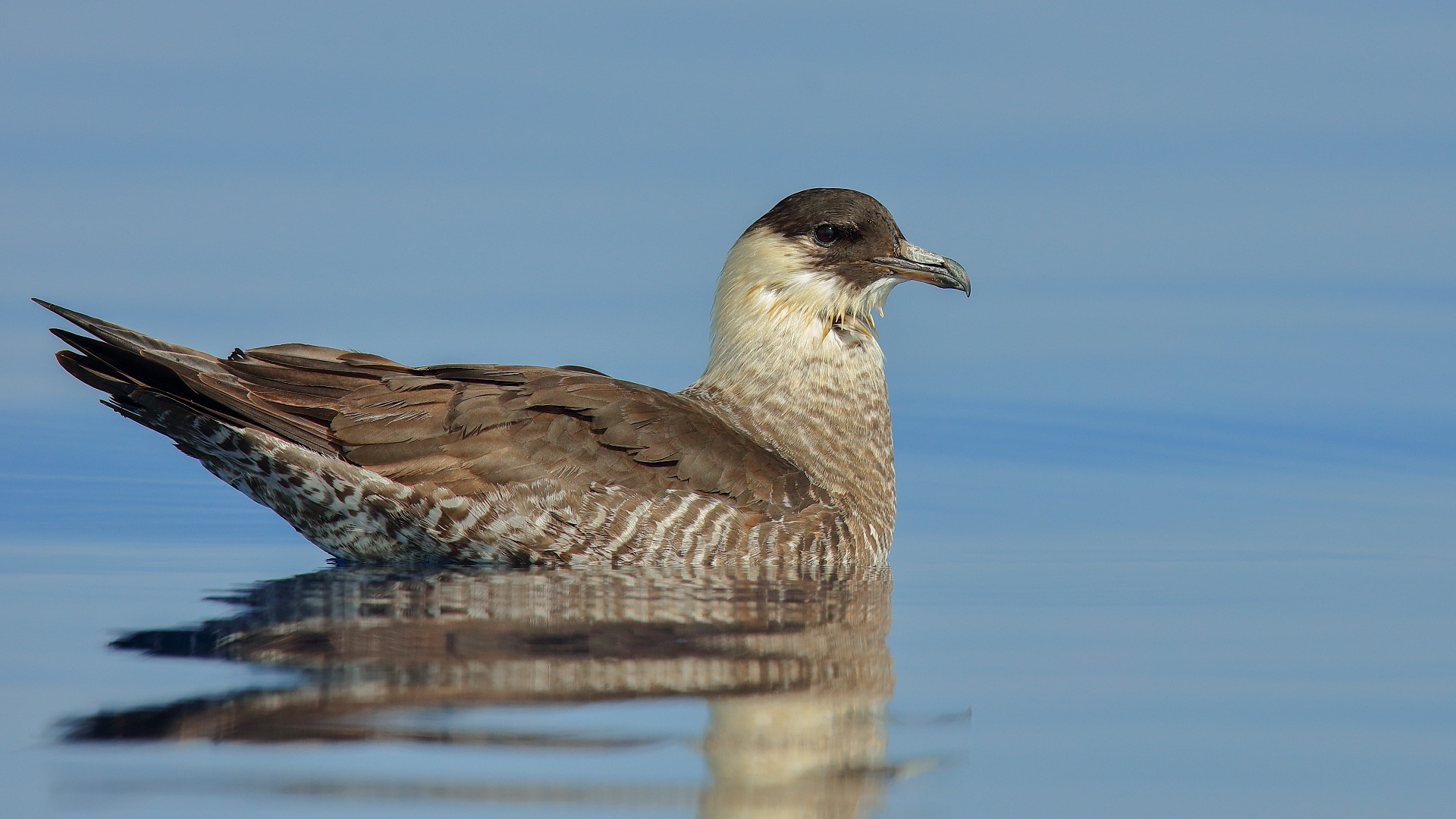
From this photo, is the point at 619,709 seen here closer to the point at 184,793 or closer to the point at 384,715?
the point at 384,715

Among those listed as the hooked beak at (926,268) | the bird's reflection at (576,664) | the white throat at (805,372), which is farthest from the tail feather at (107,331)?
the hooked beak at (926,268)

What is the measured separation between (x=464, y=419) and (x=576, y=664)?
9.49 feet

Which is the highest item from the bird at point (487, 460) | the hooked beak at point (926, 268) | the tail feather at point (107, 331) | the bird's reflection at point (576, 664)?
the hooked beak at point (926, 268)

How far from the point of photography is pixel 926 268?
42.7 ft

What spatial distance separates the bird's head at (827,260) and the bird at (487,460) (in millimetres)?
896

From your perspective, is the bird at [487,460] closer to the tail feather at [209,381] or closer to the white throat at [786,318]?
the tail feather at [209,381]

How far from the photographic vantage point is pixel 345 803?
23.7ft

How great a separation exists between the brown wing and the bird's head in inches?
51.1

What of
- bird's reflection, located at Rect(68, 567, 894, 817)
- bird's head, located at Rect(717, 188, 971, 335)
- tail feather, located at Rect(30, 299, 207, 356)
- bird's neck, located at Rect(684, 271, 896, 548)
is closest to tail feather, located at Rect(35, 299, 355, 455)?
tail feather, located at Rect(30, 299, 207, 356)

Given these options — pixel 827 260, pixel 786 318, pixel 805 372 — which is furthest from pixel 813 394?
pixel 827 260

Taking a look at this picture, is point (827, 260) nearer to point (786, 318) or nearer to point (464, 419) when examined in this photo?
point (786, 318)

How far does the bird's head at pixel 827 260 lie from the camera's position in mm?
12961

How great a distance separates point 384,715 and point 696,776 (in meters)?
1.48

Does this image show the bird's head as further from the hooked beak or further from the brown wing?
the brown wing
